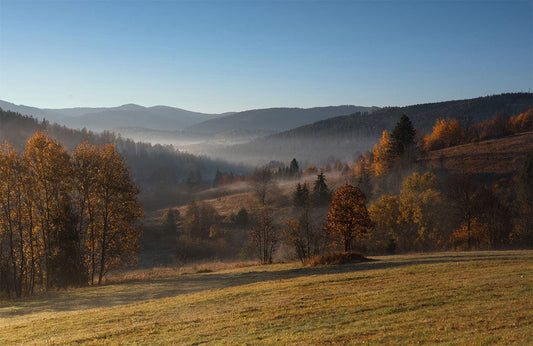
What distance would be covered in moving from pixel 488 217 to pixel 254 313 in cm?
6366

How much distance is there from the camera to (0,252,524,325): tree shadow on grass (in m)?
25.2

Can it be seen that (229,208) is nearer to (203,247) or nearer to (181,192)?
(203,247)

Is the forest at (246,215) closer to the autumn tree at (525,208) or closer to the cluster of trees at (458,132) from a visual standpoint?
the autumn tree at (525,208)

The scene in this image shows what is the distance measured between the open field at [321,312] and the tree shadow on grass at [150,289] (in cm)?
20

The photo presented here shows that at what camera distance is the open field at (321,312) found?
43.2 feet

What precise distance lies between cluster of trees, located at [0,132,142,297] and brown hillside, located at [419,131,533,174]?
9077 cm

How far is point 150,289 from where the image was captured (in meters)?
29.6

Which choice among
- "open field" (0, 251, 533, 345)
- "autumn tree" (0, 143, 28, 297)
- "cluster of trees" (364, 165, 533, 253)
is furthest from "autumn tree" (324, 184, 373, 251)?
"autumn tree" (0, 143, 28, 297)

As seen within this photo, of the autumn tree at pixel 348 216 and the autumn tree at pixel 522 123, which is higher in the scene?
the autumn tree at pixel 522 123

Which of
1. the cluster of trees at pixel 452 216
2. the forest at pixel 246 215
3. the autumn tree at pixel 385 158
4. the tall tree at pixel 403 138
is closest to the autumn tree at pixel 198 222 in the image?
the forest at pixel 246 215

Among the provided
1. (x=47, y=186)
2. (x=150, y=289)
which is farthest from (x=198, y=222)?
(x=150, y=289)

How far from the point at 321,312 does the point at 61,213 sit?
1217 inches

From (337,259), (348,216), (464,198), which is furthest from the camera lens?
(464,198)

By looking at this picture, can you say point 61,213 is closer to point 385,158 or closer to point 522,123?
point 385,158
